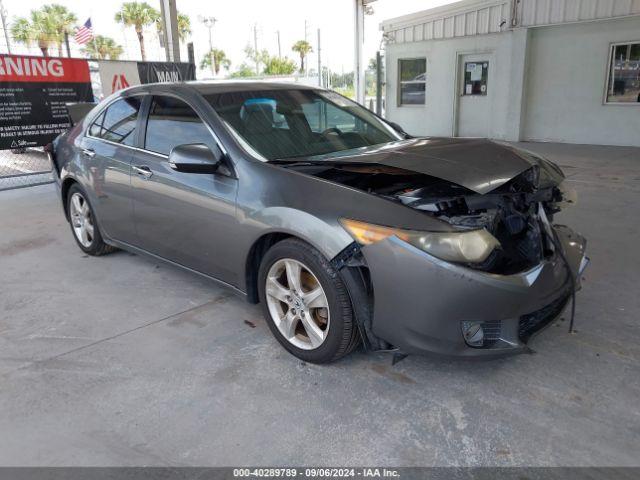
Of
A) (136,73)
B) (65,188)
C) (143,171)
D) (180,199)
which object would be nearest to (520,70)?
(136,73)

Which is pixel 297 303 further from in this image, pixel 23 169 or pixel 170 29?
pixel 170 29

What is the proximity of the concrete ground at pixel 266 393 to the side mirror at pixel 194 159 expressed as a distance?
1.06 meters

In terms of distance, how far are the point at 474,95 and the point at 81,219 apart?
11330 millimetres

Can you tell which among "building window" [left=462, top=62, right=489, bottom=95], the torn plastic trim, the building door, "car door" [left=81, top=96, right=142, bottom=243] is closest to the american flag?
the building door

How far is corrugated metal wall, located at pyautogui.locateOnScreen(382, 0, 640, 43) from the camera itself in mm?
10859

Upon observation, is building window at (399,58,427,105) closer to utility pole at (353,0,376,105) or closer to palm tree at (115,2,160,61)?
utility pole at (353,0,376,105)

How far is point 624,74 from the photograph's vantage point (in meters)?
11.1

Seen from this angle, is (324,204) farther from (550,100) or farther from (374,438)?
(550,100)

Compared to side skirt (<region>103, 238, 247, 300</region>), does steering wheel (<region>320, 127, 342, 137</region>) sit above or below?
above

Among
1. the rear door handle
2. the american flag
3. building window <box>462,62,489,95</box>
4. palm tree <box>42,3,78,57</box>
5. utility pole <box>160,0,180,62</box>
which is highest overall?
palm tree <box>42,3,78,57</box>

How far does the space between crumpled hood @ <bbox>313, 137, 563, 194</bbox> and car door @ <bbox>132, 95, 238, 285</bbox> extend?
28.3 inches

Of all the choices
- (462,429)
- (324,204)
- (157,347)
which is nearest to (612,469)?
(462,429)

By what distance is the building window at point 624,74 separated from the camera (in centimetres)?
1086

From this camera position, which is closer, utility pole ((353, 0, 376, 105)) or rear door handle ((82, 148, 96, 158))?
rear door handle ((82, 148, 96, 158))
